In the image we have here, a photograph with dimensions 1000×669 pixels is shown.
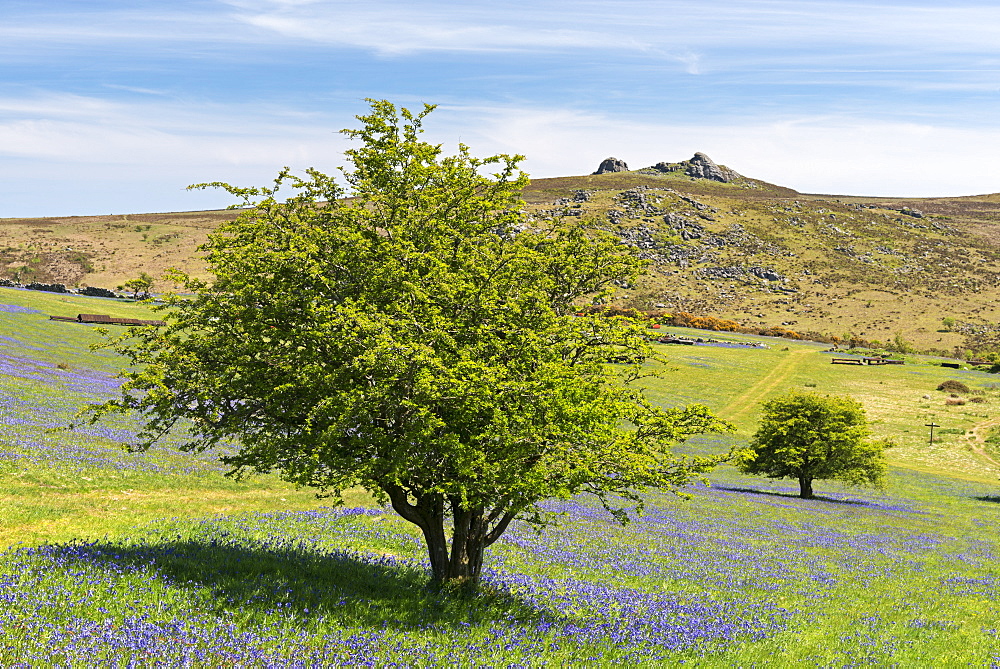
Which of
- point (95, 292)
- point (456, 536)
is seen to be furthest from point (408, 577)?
point (95, 292)

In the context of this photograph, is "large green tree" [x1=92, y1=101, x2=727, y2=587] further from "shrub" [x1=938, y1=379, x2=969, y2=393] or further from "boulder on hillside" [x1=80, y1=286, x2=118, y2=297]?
"boulder on hillside" [x1=80, y1=286, x2=118, y2=297]

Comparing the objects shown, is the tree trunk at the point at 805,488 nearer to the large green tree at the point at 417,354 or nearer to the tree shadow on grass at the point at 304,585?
the large green tree at the point at 417,354

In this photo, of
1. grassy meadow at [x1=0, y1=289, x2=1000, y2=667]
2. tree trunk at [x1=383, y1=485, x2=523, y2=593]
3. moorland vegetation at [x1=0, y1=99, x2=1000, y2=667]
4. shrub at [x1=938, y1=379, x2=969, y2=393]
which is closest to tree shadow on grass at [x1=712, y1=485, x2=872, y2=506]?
grassy meadow at [x1=0, y1=289, x2=1000, y2=667]

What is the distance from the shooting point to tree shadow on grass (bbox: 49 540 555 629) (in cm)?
1084

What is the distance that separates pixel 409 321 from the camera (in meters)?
11.8

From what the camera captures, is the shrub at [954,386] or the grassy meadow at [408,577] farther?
the shrub at [954,386]

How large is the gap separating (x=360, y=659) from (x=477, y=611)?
3.69 meters

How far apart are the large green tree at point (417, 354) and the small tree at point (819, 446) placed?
35.8 metres

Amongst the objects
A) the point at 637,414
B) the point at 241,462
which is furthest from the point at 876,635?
the point at 241,462

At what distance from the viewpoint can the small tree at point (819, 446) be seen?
4562 centimetres

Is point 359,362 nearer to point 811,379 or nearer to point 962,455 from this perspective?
point 962,455

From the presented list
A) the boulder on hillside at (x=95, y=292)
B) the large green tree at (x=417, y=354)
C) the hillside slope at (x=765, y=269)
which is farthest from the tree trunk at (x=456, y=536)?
the hillside slope at (x=765, y=269)

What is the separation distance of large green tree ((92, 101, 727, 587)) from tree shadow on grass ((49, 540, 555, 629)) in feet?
4.11

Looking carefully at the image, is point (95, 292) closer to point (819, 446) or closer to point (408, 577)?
point (819, 446)
